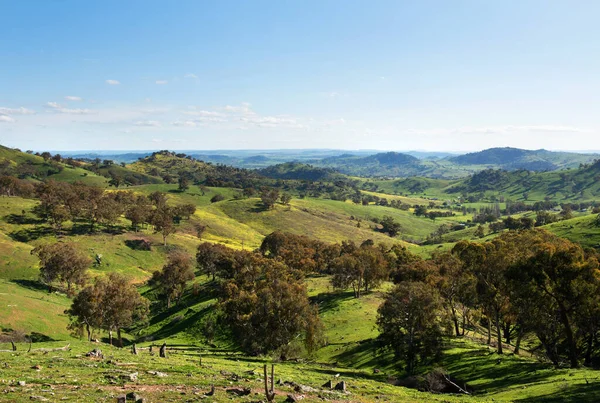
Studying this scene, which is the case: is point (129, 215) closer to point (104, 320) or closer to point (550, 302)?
point (104, 320)

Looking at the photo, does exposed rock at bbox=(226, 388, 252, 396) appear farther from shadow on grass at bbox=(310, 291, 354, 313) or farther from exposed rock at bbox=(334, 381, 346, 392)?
shadow on grass at bbox=(310, 291, 354, 313)

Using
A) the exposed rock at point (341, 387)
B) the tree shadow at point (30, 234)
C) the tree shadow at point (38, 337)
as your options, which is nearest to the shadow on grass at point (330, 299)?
the exposed rock at point (341, 387)

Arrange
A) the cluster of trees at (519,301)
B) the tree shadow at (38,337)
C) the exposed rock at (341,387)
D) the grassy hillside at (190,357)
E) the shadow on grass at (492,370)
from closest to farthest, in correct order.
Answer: the grassy hillside at (190,357) < the exposed rock at (341,387) < the shadow on grass at (492,370) < the cluster of trees at (519,301) < the tree shadow at (38,337)

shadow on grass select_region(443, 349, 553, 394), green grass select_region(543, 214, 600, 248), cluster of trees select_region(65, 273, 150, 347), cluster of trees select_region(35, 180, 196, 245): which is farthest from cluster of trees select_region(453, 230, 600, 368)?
cluster of trees select_region(35, 180, 196, 245)

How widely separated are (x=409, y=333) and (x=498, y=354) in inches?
493

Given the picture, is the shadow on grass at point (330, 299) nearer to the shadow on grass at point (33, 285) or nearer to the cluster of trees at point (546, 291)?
the cluster of trees at point (546, 291)

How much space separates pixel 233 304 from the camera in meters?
57.5

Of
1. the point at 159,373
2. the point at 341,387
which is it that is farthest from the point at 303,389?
the point at 159,373

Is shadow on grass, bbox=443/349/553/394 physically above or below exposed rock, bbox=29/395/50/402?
below

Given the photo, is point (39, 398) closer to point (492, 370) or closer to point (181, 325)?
point (492, 370)

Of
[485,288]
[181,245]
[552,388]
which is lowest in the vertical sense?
[181,245]

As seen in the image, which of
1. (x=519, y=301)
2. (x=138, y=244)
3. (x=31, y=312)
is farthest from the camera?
(x=138, y=244)

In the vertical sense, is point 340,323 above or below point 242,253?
below

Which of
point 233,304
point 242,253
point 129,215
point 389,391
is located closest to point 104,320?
point 233,304
